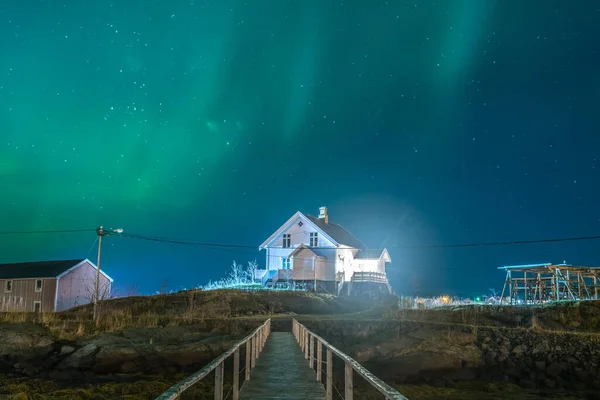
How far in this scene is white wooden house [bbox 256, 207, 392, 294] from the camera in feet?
163

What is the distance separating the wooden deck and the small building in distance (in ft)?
129

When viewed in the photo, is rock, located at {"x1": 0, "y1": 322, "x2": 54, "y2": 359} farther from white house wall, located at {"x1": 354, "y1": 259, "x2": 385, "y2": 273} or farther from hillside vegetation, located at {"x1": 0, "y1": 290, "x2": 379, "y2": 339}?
white house wall, located at {"x1": 354, "y1": 259, "x2": 385, "y2": 273}

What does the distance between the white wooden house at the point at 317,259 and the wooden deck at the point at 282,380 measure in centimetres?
3114

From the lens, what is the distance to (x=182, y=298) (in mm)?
41094

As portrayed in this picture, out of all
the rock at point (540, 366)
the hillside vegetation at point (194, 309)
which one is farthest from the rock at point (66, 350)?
the rock at point (540, 366)

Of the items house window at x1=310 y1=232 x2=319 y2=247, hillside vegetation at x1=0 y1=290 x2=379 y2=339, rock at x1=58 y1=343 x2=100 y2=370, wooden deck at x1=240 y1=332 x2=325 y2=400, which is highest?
house window at x1=310 y1=232 x2=319 y2=247

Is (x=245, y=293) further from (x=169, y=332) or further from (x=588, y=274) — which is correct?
(x=588, y=274)

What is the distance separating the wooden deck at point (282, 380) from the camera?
10.5m

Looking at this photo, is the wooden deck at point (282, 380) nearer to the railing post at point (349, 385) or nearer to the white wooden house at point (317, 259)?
the railing post at point (349, 385)

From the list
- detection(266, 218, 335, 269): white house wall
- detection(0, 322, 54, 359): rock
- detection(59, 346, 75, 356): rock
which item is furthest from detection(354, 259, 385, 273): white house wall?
detection(59, 346, 75, 356): rock

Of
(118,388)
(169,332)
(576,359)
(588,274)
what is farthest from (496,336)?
(118,388)

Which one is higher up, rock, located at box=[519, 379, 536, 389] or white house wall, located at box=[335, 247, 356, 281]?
white house wall, located at box=[335, 247, 356, 281]

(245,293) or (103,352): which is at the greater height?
(245,293)

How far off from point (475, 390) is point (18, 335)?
23.2m
